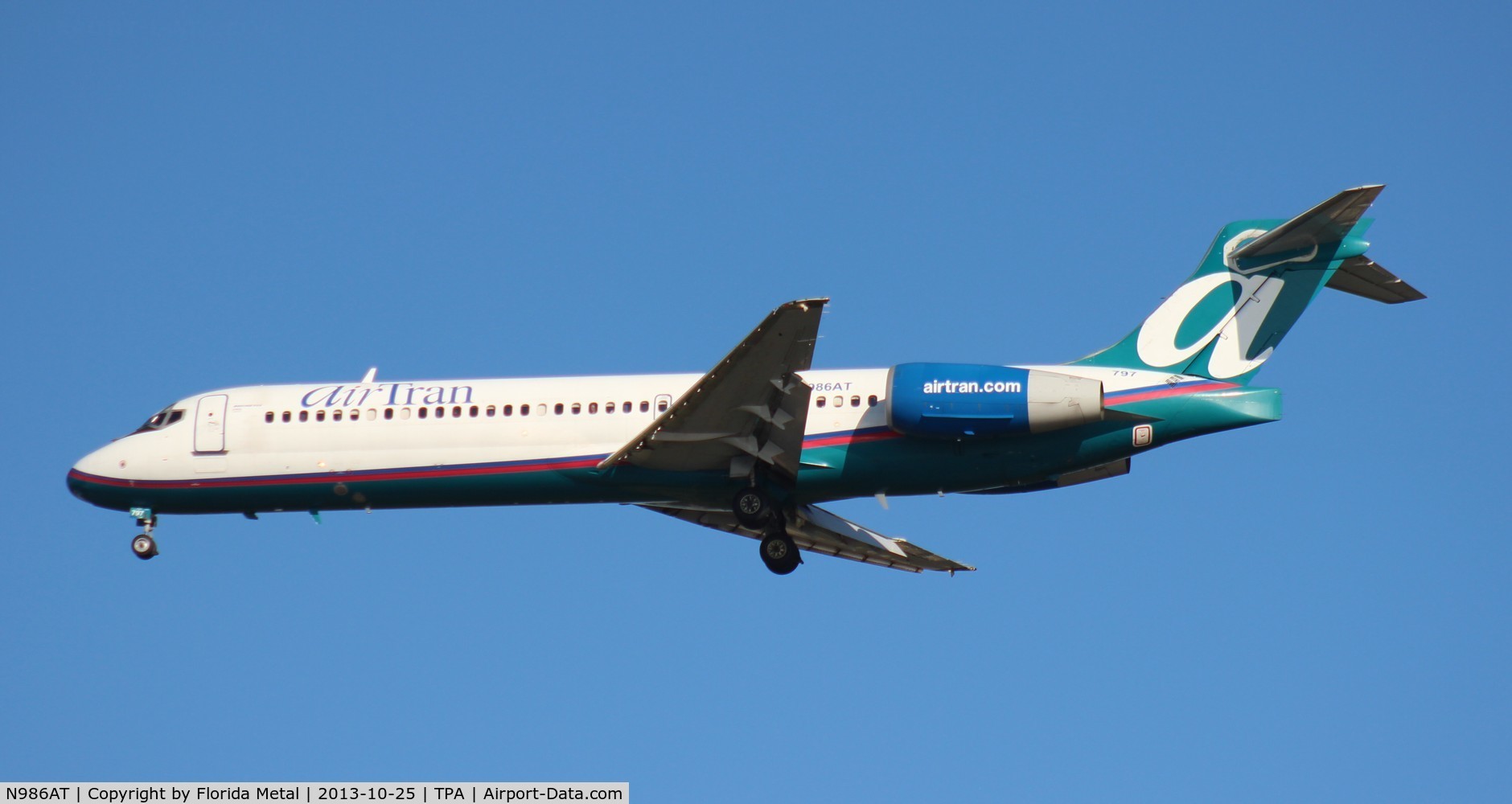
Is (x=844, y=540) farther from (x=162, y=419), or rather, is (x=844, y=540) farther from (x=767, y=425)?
(x=162, y=419)

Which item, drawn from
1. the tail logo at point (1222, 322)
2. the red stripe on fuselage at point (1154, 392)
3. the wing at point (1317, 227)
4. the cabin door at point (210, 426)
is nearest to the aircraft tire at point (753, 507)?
the red stripe on fuselage at point (1154, 392)

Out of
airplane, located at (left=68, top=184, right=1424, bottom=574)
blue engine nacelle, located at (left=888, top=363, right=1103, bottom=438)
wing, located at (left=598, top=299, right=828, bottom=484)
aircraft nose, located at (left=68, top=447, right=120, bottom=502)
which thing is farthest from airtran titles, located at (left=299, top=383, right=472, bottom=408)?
blue engine nacelle, located at (left=888, top=363, right=1103, bottom=438)

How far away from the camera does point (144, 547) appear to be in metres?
29.3

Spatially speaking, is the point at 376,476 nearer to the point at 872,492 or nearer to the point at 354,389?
the point at 354,389

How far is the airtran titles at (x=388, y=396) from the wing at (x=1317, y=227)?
1262 centimetres

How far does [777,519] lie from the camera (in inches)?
1099

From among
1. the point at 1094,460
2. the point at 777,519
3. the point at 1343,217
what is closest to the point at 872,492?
the point at 777,519

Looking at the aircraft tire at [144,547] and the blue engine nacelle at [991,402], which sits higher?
the blue engine nacelle at [991,402]

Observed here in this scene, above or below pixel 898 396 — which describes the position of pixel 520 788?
below

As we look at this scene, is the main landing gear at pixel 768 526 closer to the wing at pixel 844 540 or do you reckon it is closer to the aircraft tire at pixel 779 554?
the aircraft tire at pixel 779 554

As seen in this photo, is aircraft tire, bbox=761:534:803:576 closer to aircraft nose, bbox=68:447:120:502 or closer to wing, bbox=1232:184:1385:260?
wing, bbox=1232:184:1385:260

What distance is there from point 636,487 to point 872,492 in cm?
368

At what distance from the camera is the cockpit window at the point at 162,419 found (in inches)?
1167

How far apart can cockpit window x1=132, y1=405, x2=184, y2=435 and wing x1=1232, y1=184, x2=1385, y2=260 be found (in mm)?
17538
